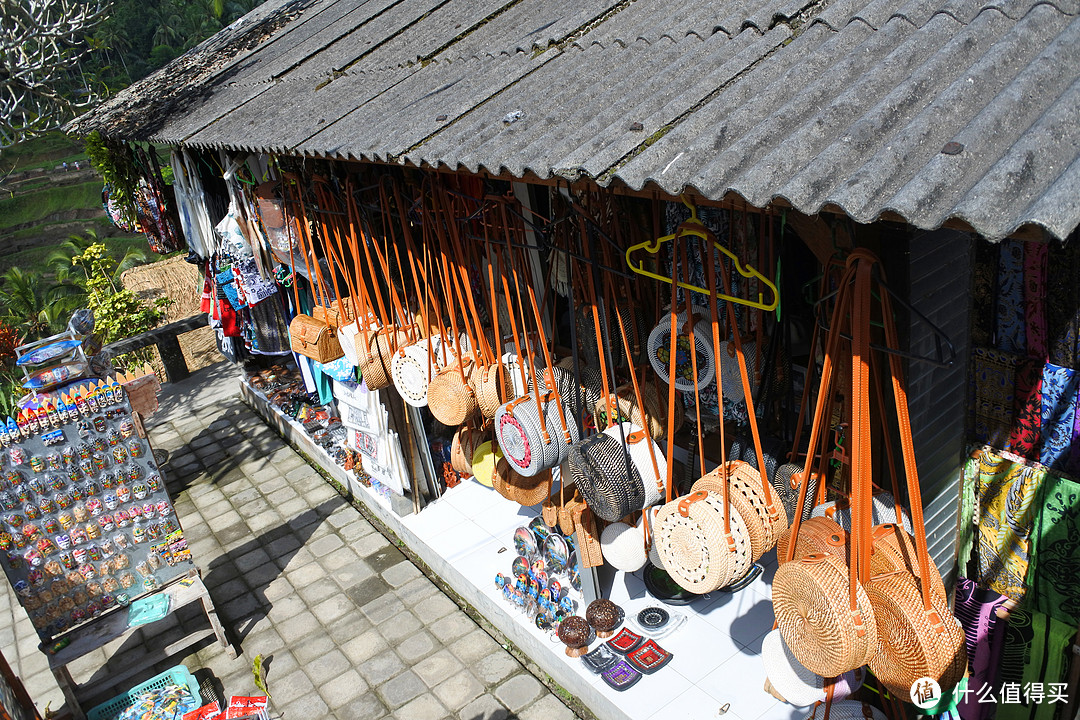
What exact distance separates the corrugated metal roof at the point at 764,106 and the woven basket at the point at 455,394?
120cm

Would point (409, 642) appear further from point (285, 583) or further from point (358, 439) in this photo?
point (358, 439)

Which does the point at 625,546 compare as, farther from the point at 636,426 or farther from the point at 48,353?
the point at 48,353

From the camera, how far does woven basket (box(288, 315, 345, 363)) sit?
5066mm

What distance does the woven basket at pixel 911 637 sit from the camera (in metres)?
2.06

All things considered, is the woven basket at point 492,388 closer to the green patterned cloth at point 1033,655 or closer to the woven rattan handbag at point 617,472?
the woven rattan handbag at point 617,472

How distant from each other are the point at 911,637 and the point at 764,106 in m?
1.45

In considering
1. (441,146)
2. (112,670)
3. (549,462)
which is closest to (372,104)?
(441,146)

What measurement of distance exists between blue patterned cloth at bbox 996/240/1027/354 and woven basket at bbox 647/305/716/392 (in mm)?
932

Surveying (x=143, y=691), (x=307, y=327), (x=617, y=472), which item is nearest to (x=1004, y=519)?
(x=617, y=472)

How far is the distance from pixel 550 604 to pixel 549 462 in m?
1.35

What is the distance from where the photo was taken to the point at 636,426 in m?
3.24

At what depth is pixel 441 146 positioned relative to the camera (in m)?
2.98

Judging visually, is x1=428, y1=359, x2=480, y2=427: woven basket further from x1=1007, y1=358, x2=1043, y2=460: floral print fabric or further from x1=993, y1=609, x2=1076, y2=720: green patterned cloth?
x1=993, y1=609, x2=1076, y2=720: green patterned cloth

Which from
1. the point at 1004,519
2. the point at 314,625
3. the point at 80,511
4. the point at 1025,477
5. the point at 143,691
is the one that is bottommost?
the point at 314,625
